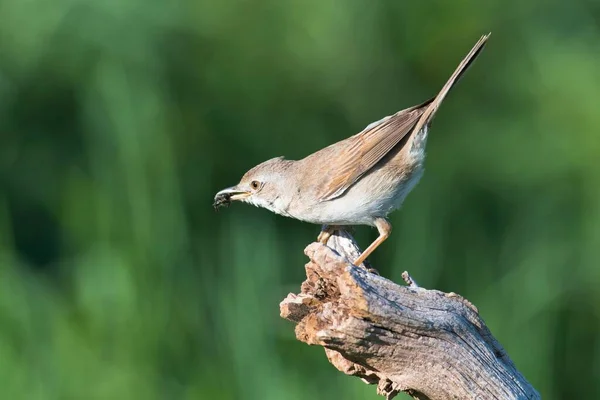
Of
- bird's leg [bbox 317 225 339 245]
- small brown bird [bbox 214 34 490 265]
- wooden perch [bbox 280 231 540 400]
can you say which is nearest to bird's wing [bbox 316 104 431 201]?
small brown bird [bbox 214 34 490 265]


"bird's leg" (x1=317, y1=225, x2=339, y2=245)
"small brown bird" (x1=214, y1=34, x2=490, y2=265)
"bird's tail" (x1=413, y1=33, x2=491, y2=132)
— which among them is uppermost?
"bird's tail" (x1=413, y1=33, x2=491, y2=132)

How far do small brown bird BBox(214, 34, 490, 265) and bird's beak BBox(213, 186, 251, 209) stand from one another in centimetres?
16

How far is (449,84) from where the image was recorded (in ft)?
12.2

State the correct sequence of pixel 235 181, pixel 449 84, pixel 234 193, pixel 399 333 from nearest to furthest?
pixel 399 333 < pixel 449 84 < pixel 234 193 < pixel 235 181

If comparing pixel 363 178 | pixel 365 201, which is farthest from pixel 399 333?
pixel 363 178

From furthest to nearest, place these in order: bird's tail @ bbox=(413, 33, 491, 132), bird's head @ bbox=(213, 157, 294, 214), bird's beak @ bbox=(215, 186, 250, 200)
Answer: bird's beak @ bbox=(215, 186, 250, 200) < bird's head @ bbox=(213, 157, 294, 214) < bird's tail @ bbox=(413, 33, 491, 132)

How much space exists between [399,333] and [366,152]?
54.0 inches

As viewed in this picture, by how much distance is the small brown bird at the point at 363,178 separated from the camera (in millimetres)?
3816

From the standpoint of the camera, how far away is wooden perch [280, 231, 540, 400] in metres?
2.61

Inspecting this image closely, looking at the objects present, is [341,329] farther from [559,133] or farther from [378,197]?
[559,133]

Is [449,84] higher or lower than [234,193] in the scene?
higher

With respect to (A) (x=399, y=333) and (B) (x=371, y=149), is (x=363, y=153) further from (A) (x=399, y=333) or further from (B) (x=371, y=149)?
(A) (x=399, y=333)

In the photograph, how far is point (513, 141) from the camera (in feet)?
19.6

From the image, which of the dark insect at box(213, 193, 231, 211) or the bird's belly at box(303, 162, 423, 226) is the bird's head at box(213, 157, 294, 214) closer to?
the dark insect at box(213, 193, 231, 211)
